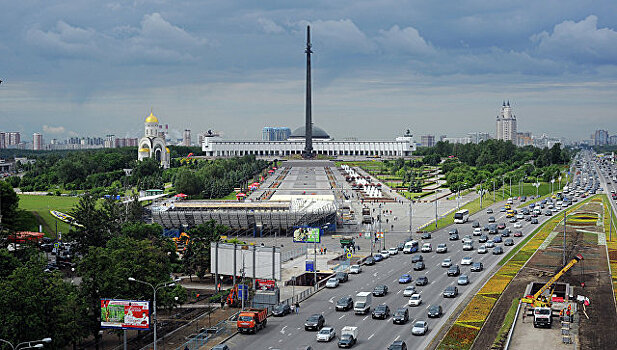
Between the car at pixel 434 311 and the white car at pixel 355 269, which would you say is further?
the white car at pixel 355 269

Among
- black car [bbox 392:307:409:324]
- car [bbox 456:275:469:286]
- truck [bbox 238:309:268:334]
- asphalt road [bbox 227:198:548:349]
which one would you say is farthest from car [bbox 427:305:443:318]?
truck [bbox 238:309:268:334]

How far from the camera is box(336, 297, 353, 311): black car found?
149ft

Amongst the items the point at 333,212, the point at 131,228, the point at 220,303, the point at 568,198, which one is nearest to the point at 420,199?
the point at 568,198

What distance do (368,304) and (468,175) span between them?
376 feet

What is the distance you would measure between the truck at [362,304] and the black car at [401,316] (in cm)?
284

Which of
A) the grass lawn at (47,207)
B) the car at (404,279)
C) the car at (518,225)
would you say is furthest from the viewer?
the car at (518,225)

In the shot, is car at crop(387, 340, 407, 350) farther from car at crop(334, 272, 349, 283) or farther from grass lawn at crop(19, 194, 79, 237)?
grass lawn at crop(19, 194, 79, 237)

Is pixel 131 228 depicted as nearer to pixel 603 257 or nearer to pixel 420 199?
pixel 603 257

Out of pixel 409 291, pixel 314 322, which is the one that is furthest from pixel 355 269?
pixel 314 322

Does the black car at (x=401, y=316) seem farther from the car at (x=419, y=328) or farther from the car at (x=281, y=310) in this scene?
the car at (x=281, y=310)

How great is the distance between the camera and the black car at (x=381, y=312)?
140 ft

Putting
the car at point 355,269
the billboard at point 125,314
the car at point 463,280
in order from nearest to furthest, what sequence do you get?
the billboard at point 125,314
the car at point 463,280
the car at point 355,269

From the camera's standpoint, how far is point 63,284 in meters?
38.5

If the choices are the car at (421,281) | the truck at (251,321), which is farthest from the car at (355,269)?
the truck at (251,321)
